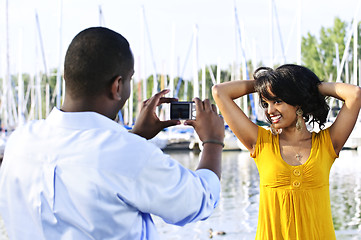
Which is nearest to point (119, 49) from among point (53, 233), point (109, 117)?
point (109, 117)

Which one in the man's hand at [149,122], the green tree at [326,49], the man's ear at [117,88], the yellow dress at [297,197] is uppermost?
the green tree at [326,49]

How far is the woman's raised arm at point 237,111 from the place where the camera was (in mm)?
3223

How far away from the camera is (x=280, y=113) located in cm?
315

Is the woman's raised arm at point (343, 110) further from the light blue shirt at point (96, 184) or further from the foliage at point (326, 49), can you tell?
the foliage at point (326, 49)

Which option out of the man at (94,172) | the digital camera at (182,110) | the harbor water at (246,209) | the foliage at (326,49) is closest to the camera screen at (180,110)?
the digital camera at (182,110)

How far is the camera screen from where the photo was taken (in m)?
2.28

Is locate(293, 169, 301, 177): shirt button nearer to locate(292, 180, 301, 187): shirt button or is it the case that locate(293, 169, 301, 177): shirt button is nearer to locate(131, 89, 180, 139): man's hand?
locate(292, 180, 301, 187): shirt button

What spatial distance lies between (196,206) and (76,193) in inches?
13.4

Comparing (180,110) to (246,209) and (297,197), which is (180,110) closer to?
(297,197)

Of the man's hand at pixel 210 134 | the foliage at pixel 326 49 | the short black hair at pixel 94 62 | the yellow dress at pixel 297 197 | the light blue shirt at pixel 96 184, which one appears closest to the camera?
the light blue shirt at pixel 96 184

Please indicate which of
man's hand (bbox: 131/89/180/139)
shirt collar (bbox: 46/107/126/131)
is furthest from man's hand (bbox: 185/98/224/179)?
shirt collar (bbox: 46/107/126/131)

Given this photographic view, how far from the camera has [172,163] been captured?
1.61 meters

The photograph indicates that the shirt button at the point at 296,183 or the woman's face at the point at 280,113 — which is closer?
the shirt button at the point at 296,183

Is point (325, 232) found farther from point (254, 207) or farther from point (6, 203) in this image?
point (254, 207)
